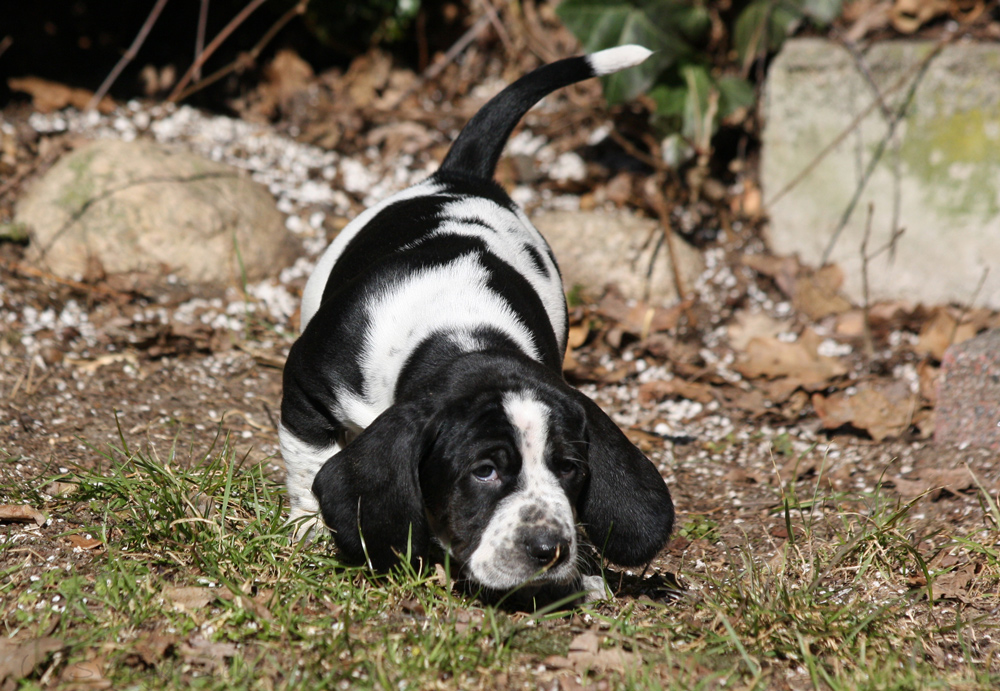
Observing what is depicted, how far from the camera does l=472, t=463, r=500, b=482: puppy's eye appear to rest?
111 inches

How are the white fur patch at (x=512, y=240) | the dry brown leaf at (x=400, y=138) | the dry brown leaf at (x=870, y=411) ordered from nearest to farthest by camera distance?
1. the white fur patch at (x=512, y=240)
2. the dry brown leaf at (x=870, y=411)
3. the dry brown leaf at (x=400, y=138)

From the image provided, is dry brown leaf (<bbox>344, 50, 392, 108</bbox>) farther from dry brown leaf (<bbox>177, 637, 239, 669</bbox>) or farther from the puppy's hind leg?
dry brown leaf (<bbox>177, 637, 239, 669</bbox>)

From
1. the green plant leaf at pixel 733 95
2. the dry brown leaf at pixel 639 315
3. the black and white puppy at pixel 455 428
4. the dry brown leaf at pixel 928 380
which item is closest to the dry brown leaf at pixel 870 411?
the dry brown leaf at pixel 928 380

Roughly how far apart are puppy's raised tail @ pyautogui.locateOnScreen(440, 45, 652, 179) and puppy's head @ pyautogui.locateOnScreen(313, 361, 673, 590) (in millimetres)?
1623

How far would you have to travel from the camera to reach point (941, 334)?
5234mm

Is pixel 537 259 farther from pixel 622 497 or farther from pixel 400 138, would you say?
pixel 400 138

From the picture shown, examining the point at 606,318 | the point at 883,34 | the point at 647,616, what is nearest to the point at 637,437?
the point at 606,318

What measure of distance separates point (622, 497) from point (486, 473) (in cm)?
45

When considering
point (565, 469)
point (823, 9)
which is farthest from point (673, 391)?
point (823, 9)

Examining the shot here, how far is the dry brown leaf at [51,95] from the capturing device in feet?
21.0

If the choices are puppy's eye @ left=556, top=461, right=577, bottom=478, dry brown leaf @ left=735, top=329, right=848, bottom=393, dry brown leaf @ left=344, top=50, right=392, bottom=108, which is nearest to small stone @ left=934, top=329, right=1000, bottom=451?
dry brown leaf @ left=735, top=329, right=848, bottom=393

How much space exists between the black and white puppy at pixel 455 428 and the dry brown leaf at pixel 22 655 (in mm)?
810

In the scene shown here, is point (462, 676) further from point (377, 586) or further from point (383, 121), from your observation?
point (383, 121)

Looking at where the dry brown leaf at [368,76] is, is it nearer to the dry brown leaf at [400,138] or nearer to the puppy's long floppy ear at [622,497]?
the dry brown leaf at [400,138]
